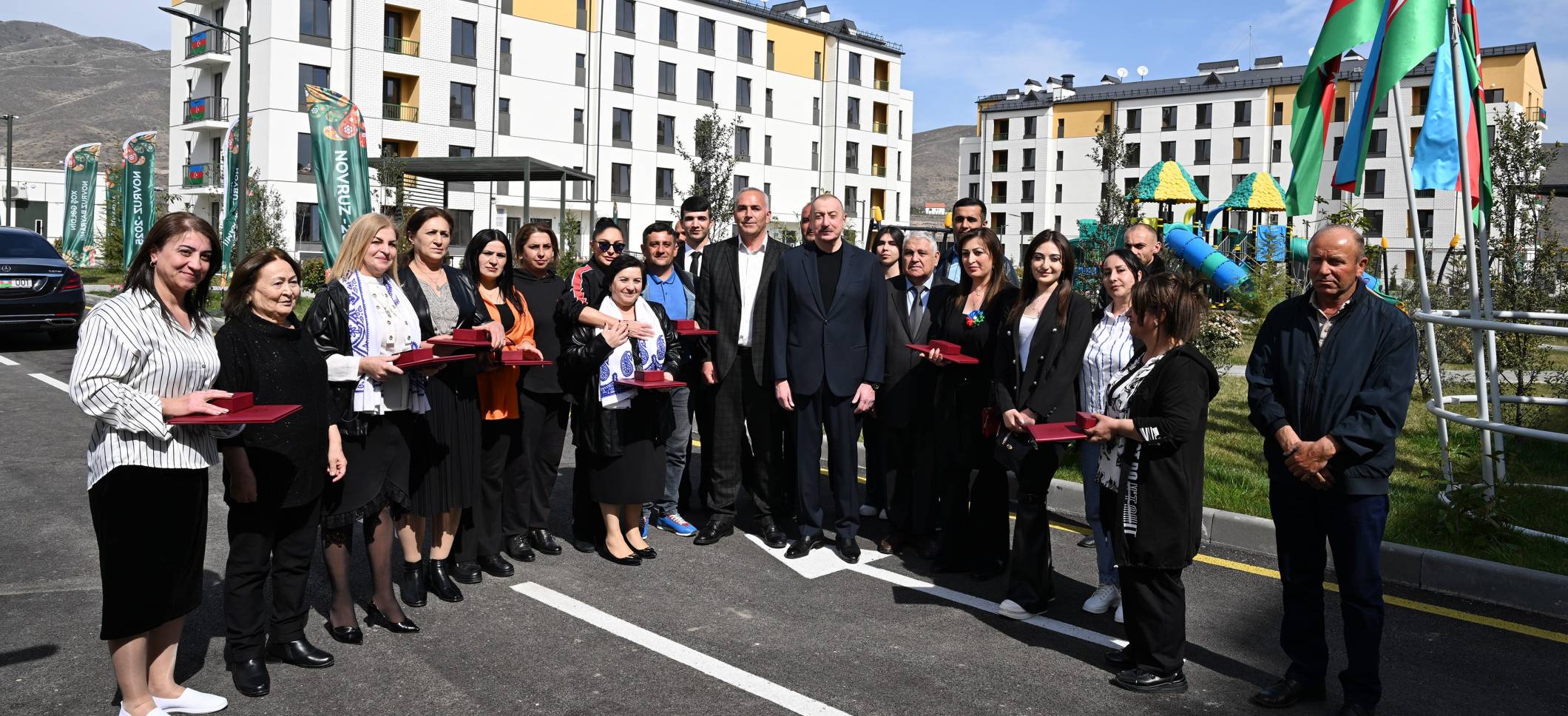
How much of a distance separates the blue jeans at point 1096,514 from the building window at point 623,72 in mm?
57350

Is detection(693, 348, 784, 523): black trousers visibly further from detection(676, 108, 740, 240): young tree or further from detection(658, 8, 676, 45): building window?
detection(658, 8, 676, 45): building window

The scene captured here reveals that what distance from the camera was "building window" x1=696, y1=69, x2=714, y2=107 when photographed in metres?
64.6

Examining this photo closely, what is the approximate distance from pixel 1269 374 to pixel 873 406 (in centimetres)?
298

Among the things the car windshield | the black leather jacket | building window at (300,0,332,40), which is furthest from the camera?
building window at (300,0,332,40)

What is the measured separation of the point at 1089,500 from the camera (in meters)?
6.14

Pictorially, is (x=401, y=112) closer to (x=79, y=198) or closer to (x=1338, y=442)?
(x=79, y=198)

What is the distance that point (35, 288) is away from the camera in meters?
16.4

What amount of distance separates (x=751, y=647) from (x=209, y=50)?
55.9 metres

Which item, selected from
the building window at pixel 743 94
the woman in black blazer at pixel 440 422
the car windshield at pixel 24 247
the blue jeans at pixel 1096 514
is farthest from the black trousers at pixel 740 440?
the building window at pixel 743 94

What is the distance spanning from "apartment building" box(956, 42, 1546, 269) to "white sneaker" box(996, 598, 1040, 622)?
6135 centimetres

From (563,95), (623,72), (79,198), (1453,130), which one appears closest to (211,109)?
(79,198)

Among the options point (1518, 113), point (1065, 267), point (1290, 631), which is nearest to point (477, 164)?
point (1518, 113)

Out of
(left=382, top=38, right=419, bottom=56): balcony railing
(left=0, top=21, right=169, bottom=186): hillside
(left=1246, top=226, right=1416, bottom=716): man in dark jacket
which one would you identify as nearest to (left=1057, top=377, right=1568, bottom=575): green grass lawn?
(left=1246, top=226, right=1416, bottom=716): man in dark jacket

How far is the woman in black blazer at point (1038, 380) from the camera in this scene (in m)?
5.85
